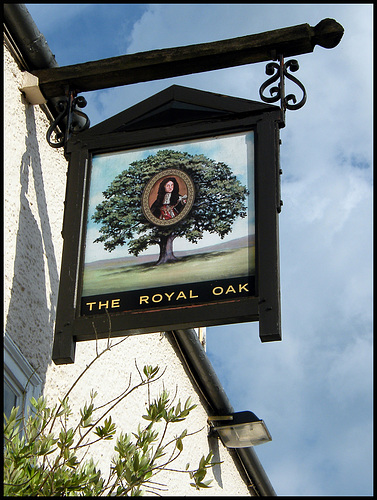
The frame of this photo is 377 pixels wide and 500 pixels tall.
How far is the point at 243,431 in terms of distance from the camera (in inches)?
297

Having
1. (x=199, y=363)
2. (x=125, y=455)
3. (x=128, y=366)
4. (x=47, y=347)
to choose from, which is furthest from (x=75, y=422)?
(x=199, y=363)

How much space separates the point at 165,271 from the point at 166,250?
0.48 ft

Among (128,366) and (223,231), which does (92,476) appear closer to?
(223,231)

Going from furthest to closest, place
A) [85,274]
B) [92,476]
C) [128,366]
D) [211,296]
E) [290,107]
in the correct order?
[128,366]
[290,107]
[85,274]
[211,296]
[92,476]

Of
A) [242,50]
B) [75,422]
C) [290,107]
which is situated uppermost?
[242,50]

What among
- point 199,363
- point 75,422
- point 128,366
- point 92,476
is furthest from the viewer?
point 199,363

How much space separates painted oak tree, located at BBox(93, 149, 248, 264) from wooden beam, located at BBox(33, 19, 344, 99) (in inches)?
30.9

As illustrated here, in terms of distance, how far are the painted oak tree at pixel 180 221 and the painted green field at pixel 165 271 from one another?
0.09 meters

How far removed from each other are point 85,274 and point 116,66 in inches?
63.0

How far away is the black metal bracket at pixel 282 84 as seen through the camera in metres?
5.25

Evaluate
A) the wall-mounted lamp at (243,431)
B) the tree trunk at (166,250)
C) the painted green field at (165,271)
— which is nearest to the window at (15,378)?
the painted green field at (165,271)

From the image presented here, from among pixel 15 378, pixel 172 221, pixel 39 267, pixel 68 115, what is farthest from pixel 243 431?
pixel 68 115

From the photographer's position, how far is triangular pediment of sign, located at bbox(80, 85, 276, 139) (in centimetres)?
527

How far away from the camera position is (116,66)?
224 inches
